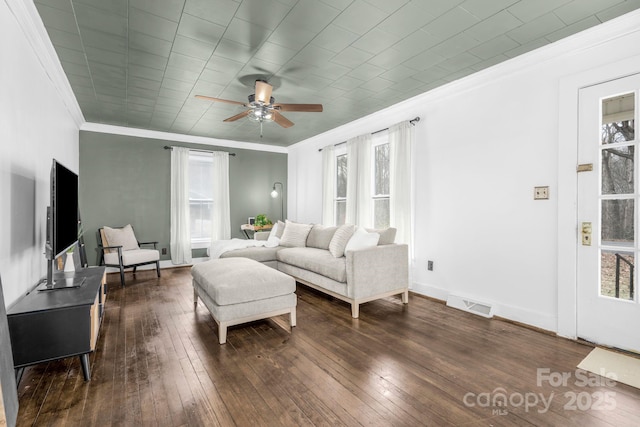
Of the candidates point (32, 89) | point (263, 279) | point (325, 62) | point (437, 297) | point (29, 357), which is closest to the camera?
point (29, 357)

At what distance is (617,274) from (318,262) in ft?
9.05

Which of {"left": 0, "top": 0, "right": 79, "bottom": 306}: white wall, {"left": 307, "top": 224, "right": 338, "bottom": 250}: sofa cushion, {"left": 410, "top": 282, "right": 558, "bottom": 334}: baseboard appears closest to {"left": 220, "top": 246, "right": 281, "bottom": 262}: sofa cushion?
{"left": 307, "top": 224, "right": 338, "bottom": 250}: sofa cushion

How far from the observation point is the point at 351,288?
3.24 meters

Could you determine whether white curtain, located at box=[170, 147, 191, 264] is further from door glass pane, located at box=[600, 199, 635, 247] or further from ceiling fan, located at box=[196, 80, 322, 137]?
door glass pane, located at box=[600, 199, 635, 247]

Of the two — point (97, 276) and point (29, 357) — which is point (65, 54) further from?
point (29, 357)

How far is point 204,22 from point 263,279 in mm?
2200

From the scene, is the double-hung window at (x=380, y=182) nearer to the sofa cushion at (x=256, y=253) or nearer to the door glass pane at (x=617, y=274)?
the sofa cushion at (x=256, y=253)

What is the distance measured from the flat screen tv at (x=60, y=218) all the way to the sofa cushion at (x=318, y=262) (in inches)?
91.4

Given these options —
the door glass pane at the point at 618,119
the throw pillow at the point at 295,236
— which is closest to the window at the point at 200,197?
the throw pillow at the point at 295,236

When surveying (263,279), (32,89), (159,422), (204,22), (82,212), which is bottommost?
(159,422)

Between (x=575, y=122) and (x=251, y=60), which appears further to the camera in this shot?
(x=251, y=60)

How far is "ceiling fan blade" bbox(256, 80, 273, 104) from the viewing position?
316 cm

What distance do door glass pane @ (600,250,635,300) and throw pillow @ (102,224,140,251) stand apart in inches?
238

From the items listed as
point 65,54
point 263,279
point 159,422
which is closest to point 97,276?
point 263,279
